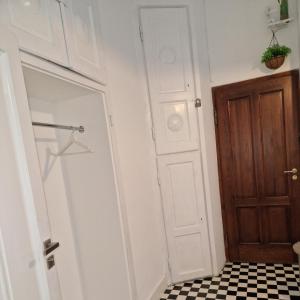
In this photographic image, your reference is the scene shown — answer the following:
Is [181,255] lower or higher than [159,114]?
lower

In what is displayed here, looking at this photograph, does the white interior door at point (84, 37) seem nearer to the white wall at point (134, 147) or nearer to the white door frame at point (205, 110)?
the white wall at point (134, 147)

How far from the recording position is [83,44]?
142 cm

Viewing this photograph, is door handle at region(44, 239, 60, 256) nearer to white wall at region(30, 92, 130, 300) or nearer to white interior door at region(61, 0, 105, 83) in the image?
white wall at region(30, 92, 130, 300)

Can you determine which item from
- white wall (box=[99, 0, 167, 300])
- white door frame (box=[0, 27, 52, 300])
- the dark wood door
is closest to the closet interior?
white wall (box=[99, 0, 167, 300])

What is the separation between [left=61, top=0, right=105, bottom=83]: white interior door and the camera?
1.28 metres

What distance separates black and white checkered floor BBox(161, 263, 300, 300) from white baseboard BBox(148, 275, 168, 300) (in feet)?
0.16

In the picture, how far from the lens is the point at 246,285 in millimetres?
2180

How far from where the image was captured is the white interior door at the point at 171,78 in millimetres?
2195

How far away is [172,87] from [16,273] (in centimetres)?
191

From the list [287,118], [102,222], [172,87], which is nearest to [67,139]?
[102,222]

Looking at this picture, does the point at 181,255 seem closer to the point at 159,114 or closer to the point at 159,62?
the point at 159,114

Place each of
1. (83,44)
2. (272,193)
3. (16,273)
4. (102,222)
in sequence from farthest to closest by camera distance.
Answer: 1. (272,193)
2. (102,222)
3. (83,44)
4. (16,273)

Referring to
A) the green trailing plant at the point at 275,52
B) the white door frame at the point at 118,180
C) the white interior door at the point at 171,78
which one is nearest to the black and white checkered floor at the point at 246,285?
the white door frame at the point at 118,180

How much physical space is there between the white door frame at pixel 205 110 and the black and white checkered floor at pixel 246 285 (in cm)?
16
